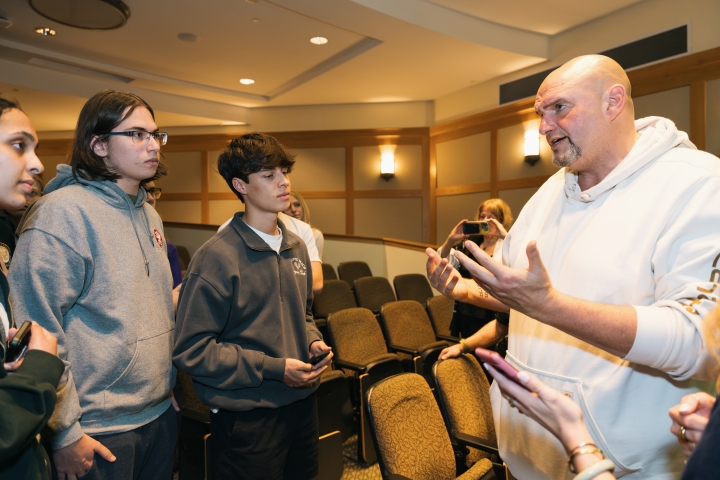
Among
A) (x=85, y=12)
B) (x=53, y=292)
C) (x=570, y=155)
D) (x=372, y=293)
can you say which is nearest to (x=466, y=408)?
(x=570, y=155)

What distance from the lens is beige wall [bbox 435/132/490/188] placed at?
7.18 metres

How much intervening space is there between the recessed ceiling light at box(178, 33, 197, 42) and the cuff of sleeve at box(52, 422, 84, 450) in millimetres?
5326

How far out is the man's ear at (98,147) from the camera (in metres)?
1.56

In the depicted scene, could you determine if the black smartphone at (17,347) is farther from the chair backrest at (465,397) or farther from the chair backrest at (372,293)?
the chair backrest at (372,293)

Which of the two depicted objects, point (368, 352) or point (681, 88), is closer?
point (368, 352)

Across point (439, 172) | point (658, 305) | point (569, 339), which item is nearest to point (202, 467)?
point (569, 339)

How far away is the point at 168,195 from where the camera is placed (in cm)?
902

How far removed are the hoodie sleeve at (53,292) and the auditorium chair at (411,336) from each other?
7.47ft

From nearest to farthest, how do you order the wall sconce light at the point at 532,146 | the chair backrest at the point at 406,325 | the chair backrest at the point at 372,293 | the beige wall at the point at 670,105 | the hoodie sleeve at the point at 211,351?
1. the hoodie sleeve at the point at 211,351
2. the chair backrest at the point at 406,325
3. the chair backrest at the point at 372,293
4. the beige wall at the point at 670,105
5. the wall sconce light at the point at 532,146

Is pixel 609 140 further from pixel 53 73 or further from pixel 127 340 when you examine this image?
pixel 53 73

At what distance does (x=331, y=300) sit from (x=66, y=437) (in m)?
3.20

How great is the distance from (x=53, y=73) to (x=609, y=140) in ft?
24.8

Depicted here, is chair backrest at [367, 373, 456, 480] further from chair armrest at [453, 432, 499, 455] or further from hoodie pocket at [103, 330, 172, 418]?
hoodie pocket at [103, 330, 172, 418]

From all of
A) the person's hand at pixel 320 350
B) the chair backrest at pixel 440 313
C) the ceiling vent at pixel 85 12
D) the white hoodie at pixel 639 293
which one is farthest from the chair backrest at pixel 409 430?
the ceiling vent at pixel 85 12
